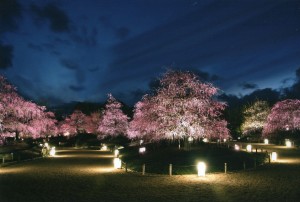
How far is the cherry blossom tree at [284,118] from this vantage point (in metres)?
67.1

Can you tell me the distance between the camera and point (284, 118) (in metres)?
68.8

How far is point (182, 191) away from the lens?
742 inches

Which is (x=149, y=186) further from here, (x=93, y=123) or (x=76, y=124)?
(x=76, y=124)

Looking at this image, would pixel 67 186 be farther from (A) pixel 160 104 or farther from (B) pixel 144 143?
(B) pixel 144 143

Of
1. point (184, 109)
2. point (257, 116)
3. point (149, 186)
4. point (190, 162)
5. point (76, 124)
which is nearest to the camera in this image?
point (149, 186)

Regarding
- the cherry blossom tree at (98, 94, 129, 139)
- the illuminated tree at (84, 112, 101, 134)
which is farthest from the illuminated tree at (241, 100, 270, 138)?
the illuminated tree at (84, 112, 101, 134)

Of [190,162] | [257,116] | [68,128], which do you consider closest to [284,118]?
[257,116]

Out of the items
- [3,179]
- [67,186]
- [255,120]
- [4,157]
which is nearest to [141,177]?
[67,186]

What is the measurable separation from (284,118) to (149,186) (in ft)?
176

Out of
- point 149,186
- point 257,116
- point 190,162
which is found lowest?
point 149,186

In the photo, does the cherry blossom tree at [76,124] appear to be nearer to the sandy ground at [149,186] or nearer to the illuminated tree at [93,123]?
the illuminated tree at [93,123]

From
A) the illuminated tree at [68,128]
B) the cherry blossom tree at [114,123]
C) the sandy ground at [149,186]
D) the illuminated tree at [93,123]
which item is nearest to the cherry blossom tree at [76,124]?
the illuminated tree at [68,128]

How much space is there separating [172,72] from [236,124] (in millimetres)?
66347

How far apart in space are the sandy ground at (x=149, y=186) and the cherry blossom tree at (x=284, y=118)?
42342mm
